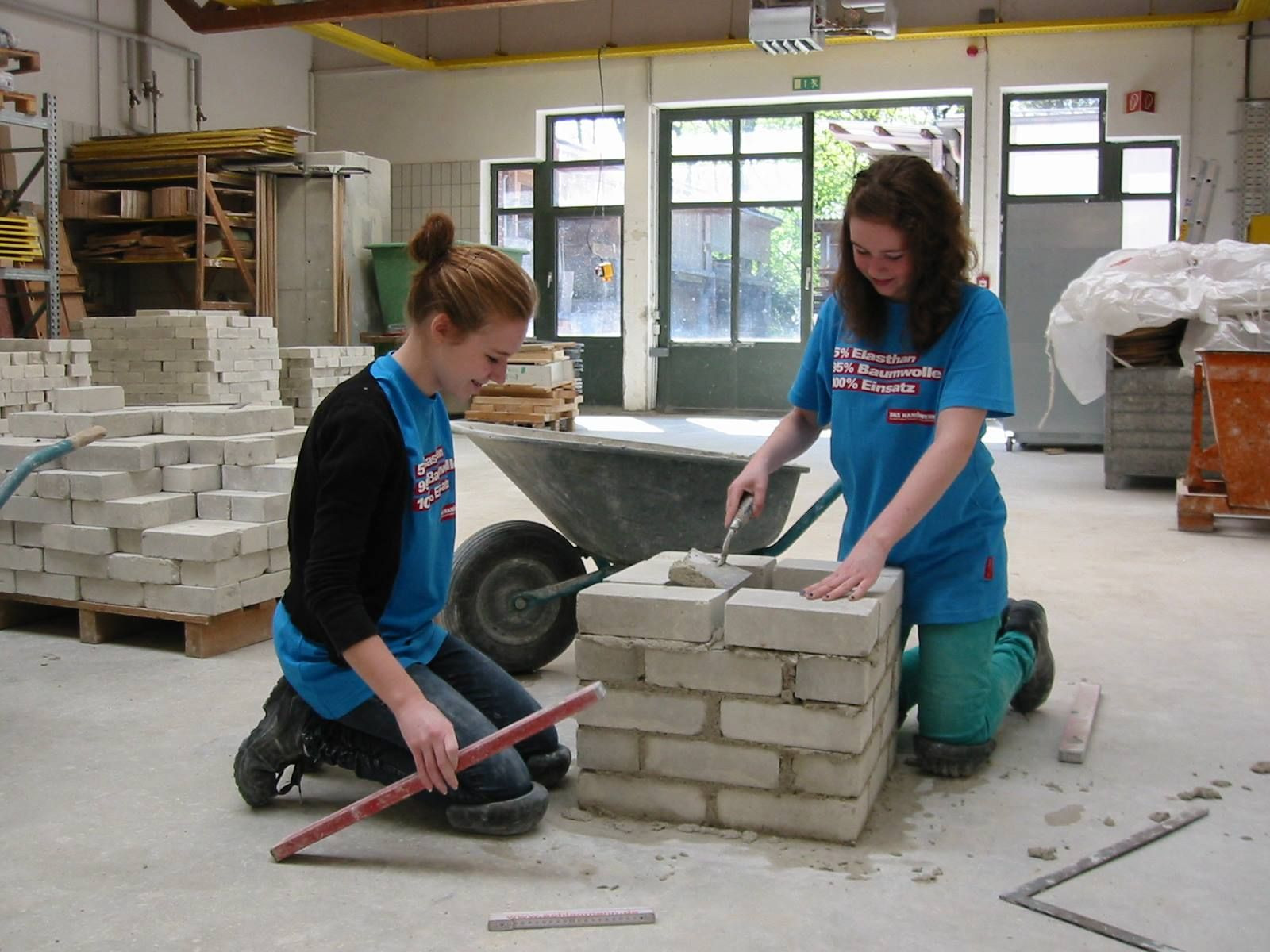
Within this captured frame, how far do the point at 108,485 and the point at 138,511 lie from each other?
0.48ft

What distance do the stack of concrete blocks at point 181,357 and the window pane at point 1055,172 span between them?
Result: 24.7ft

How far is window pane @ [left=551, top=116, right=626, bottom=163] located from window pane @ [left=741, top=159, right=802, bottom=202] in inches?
56.1

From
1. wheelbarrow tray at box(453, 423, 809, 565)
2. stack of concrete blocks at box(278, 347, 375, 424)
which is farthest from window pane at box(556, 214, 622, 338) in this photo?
wheelbarrow tray at box(453, 423, 809, 565)

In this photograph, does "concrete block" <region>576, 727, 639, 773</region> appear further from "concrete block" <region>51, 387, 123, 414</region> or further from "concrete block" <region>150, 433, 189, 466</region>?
"concrete block" <region>51, 387, 123, 414</region>

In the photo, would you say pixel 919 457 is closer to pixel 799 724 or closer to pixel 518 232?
pixel 799 724

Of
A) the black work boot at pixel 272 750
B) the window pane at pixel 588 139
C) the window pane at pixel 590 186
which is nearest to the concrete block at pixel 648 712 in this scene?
the black work boot at pixel 272 750

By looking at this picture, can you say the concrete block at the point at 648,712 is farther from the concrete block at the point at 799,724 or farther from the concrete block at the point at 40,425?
the concrete block at the point at 40,425

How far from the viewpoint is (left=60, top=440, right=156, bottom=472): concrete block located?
153 inches

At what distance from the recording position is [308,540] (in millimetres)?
2350

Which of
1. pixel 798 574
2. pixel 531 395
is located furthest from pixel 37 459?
pixel 531 395

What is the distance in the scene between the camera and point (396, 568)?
2.38 m

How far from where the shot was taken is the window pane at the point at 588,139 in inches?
535

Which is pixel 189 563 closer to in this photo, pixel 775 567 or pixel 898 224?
pixel 775 567

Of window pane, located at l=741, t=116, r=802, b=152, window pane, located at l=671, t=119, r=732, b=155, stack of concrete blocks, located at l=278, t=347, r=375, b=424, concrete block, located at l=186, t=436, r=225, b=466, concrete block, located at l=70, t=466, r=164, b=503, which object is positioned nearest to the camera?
concrete block, located at l=70, t=466, r=164, b=503
